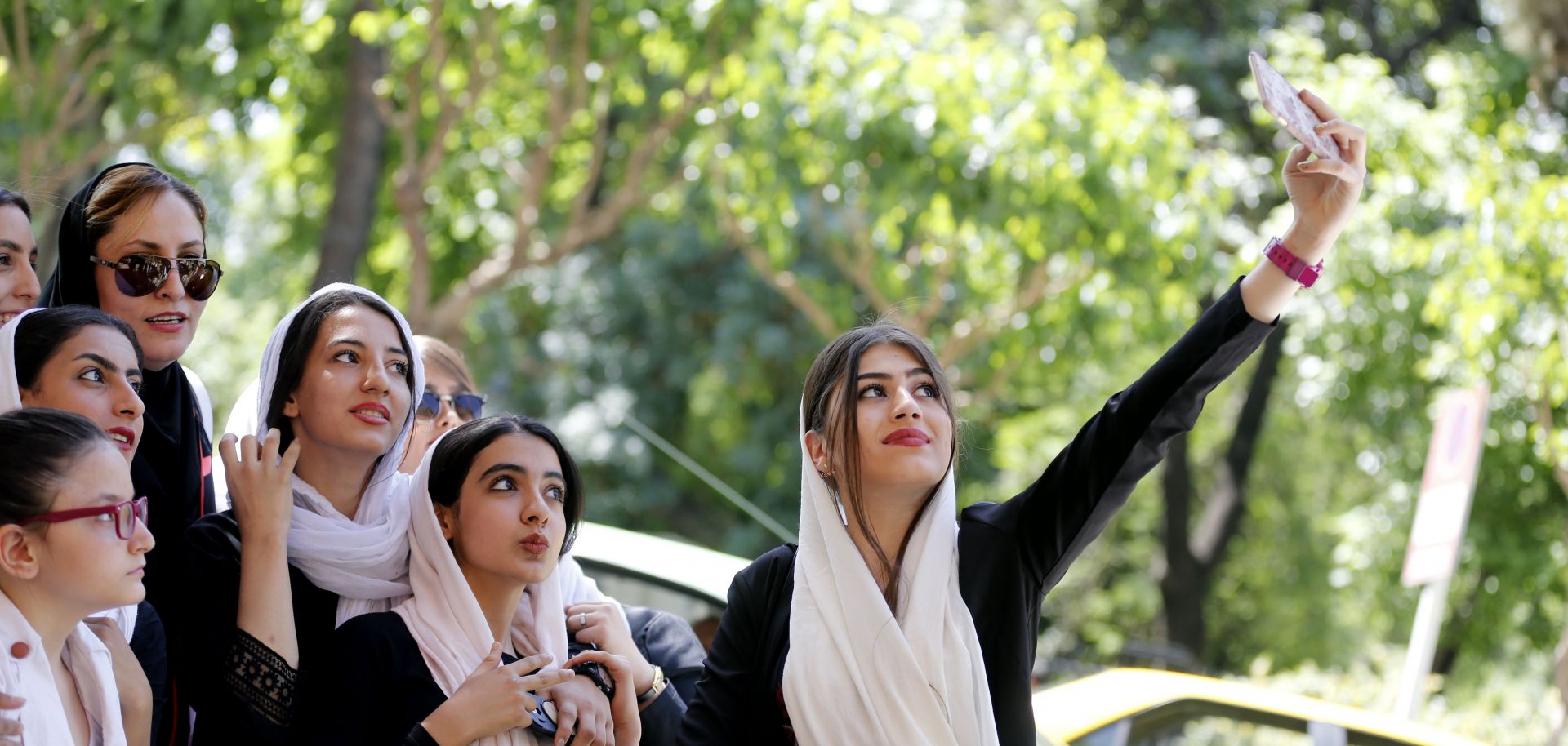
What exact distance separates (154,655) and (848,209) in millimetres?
6416

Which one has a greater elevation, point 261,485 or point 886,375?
point 886,375

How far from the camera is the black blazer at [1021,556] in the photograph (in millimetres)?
2426

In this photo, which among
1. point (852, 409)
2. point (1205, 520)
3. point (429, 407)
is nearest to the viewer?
point (852, 409)

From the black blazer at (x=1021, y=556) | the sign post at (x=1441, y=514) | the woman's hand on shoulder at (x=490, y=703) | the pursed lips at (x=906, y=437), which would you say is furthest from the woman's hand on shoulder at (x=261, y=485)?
the sign post at (x=1441, y=514)

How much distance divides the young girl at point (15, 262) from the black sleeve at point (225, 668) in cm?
60

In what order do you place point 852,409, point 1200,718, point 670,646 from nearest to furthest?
point 852,409 < point 670,646 < point 1200,718

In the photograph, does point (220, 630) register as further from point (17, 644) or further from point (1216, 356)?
point (1216, 356)

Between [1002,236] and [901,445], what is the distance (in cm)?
586

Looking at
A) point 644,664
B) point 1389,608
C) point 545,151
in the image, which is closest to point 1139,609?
point 1389,608

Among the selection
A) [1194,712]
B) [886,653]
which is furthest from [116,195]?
[1194,712]

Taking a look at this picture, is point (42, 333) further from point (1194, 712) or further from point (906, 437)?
point (1194, 712)

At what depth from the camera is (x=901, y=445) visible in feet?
8.65

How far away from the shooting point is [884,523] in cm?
270


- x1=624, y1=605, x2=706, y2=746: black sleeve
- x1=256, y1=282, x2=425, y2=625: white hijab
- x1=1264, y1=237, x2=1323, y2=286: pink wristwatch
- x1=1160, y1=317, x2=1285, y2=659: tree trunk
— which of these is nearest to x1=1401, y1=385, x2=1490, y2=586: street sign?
x1=624, y1=605, x2=706, y2=746: black sleeve
